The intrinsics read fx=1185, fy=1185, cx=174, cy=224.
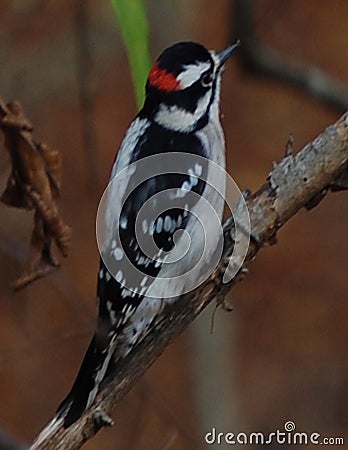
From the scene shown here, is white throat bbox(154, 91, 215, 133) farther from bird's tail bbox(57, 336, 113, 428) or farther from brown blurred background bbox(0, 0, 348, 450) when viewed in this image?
brown blurred background bbox(0, 0, 348, 450)

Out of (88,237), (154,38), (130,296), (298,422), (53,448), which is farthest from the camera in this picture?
(88,237)

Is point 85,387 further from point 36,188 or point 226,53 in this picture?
point 226,53

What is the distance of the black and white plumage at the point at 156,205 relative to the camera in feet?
3.68

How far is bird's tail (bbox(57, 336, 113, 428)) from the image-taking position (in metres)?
1.09

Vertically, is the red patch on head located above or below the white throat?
above

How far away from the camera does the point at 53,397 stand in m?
3.23

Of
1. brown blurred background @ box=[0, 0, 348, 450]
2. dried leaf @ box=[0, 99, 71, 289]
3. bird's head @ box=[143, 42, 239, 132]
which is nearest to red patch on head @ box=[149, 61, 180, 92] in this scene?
bird's head @ box=[143, 42, 239, 132]

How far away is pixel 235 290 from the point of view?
3232 mm

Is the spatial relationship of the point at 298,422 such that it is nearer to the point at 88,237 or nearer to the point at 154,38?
the point at 88,237

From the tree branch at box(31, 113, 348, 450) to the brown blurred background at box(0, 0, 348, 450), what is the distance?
1.67 m

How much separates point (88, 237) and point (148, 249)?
2.25m

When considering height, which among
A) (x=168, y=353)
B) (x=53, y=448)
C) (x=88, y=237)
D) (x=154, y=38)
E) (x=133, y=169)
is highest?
(x=133, y=169)

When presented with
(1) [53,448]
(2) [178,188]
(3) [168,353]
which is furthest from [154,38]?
(3) [168,353]

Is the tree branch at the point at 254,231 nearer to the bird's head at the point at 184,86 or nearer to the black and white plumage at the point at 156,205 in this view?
the black and white plumage at the point at 156,205
